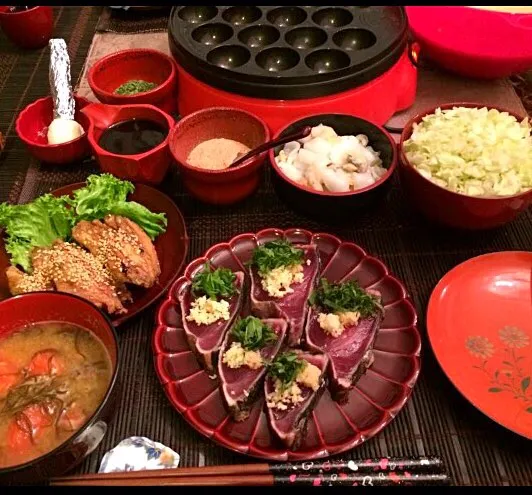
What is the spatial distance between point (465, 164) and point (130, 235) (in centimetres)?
120

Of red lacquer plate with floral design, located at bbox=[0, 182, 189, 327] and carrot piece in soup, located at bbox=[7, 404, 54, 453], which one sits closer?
carrot piece in soup, located at bbox=[7, 404, 54, 453]

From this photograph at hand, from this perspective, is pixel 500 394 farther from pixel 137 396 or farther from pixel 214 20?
pixel 214 20

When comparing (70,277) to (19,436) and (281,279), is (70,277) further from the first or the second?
(281,279)

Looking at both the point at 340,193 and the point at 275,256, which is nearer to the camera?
the point at 275,256

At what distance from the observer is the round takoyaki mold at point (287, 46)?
6.84 feet

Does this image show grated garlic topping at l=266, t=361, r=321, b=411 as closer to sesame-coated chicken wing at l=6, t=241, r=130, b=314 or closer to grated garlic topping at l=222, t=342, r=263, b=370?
grated garlic topping at l=222, t=342, r=263, b=370

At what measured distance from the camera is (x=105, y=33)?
310 centimetres

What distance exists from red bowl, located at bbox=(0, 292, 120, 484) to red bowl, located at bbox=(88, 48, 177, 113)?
108 centimetres

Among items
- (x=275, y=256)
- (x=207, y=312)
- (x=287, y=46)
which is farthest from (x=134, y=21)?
(x=207, y=312)

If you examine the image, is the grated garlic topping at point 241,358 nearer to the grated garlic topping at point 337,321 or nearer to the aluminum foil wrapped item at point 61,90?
the grated garlic topping at point 337,321

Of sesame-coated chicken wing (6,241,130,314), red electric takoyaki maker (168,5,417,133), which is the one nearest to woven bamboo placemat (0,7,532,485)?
sesame-coated chicken wing (6,241,130,314)

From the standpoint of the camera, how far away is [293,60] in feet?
7.31

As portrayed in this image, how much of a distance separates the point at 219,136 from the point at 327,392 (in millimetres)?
1163

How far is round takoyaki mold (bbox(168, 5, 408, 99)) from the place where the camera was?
2.09 metres
